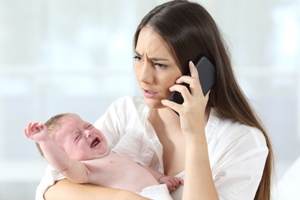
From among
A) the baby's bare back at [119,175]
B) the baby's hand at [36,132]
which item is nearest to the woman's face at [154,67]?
the baby's bare back at [119,175]

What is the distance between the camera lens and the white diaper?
184 centimetres

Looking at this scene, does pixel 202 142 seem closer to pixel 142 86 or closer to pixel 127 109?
pixel 142 86

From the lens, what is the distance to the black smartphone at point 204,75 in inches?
74.4

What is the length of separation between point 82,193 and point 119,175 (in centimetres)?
13

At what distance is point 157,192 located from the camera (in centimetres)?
186

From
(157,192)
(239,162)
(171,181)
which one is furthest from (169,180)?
(239,162)

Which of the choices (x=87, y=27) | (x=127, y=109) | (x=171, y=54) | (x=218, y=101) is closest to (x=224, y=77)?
(x=218, y=101)

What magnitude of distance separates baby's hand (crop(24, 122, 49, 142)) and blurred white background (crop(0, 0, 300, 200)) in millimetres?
1905

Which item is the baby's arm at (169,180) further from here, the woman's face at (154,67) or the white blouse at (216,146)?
the woman's face at (154,67)

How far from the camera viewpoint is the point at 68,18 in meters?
3.66

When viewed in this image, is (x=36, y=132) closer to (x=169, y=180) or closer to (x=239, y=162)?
(x=169, y=180)

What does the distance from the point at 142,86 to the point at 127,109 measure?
1.09 ft

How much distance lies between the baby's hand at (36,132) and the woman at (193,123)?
0.72ft

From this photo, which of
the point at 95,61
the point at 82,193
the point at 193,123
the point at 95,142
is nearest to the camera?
the point at 193,123
